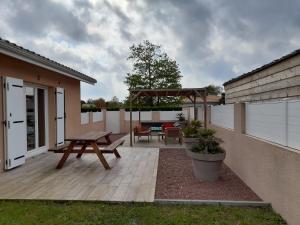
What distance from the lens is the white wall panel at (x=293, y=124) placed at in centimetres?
321

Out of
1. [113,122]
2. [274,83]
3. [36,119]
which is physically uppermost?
[274,83]

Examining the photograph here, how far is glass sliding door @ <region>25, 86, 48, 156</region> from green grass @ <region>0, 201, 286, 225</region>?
12.2 ft

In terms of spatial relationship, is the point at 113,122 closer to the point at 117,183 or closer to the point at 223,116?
the point at 223,116

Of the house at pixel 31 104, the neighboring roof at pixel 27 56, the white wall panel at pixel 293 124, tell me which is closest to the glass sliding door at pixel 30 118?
the house at pixel 31 104

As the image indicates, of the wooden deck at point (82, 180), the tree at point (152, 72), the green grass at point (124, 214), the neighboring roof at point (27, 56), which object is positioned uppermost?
the tree at point (152, 72)

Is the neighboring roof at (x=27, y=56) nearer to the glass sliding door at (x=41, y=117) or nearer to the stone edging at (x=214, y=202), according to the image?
the glass sliding door at (x=41, y=117)

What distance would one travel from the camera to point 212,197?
4324 mm

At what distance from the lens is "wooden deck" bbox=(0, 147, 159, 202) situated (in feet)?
14.1

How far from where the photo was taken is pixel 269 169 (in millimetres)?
3947

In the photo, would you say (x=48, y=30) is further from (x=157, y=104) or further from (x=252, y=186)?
(x=157, y=104)

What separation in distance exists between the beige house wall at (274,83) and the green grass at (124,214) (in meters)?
2.33

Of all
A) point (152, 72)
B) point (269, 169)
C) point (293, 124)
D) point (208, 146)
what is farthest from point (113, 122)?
point (293, 124)

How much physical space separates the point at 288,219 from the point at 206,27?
878cm

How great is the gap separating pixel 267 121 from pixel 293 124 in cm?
92
